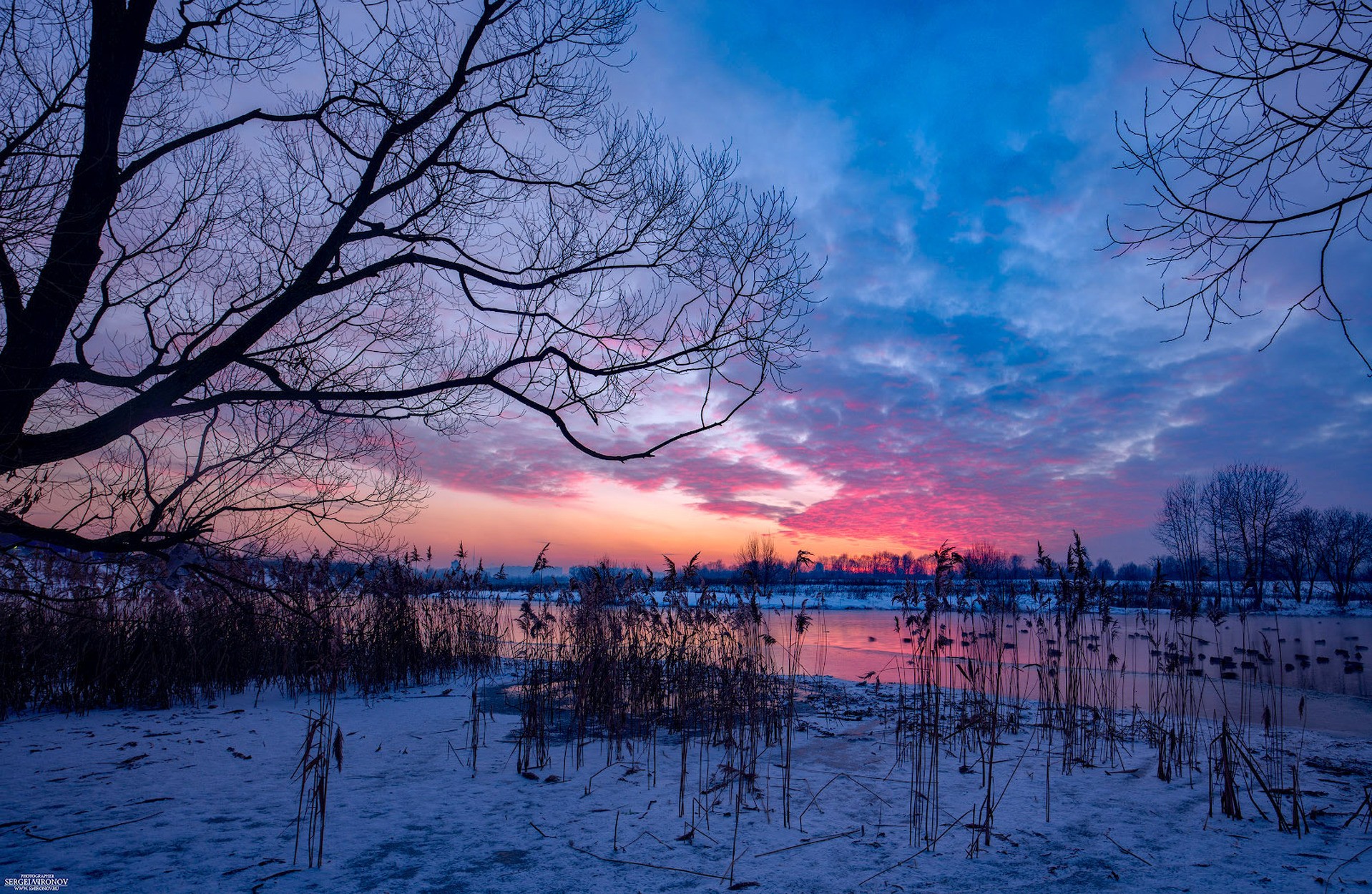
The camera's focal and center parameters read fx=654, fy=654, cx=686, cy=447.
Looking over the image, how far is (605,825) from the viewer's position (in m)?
4.10

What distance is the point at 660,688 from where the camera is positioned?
736 centimetres

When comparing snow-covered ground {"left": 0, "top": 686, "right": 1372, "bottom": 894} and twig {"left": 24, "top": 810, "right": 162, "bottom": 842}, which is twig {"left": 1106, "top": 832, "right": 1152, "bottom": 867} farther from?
twig {"left": 24, "top": 810, "right": 162, "bottom": 842}

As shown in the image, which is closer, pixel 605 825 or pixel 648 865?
pixel 648 865

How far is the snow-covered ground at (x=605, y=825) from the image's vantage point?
3.34 meters

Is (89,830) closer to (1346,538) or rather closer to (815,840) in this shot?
(815,840)

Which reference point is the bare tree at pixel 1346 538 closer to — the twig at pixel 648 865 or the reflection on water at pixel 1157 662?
the reflection on water at pixel 1157 662

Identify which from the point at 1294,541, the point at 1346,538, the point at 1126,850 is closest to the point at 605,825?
the point at 1126,850

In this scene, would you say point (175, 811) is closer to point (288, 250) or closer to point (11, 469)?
point (11, 469)

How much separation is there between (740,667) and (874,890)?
327 centimetres

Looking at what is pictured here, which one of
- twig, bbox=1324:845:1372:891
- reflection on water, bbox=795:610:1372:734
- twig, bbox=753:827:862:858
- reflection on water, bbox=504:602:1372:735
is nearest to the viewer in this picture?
twig, bbox=1324:845:1372:891

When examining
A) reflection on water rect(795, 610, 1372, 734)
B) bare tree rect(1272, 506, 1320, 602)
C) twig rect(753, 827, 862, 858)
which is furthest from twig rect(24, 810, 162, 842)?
bare tree rect(1272, 506, 1320, 602)

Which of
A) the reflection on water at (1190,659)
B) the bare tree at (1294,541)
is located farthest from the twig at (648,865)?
the bare tree at (1294,541)

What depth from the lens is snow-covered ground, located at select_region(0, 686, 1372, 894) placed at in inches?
132

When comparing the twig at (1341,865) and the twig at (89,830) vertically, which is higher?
the twig at (1341,865)
